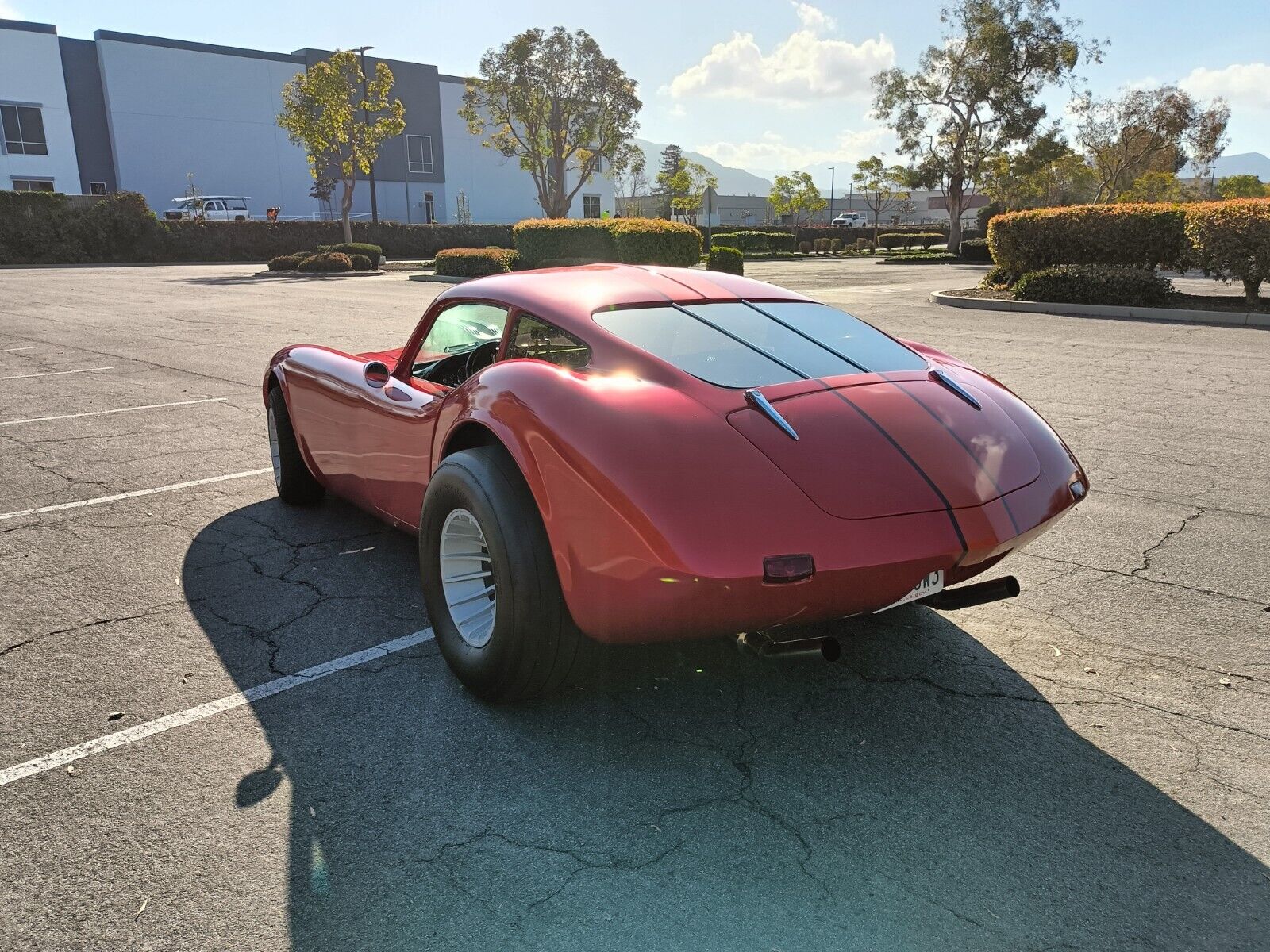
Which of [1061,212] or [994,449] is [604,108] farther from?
[994,449]

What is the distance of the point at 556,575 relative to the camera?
2.72 meters

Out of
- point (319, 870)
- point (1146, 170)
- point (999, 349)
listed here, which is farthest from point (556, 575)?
point (1146, 170)

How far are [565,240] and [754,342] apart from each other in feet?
79.8

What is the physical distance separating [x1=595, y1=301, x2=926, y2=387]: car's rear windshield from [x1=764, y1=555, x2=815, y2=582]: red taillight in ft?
2.25

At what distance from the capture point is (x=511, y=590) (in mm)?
2717

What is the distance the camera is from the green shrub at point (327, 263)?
31344 millimetres

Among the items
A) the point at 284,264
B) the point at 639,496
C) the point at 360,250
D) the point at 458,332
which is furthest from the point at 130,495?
the point at 360,250

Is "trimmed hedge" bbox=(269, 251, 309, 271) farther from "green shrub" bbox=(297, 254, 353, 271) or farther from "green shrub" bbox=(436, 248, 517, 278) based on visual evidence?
"green shrub" bbox=(436, 248, 517, 278)

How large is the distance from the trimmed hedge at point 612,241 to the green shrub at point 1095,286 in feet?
32.6

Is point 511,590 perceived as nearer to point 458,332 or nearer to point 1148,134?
point 458,332

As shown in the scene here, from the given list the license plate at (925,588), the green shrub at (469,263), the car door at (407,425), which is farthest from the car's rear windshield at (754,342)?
the green shrub at (469,263)

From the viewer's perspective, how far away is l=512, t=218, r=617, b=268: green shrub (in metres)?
26.0

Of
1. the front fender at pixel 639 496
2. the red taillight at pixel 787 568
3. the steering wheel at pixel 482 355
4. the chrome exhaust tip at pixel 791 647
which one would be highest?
the steering wheel at pixel 482 355

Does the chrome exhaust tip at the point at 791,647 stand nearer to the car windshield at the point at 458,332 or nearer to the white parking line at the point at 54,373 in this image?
the car windshield at the point at 458,332
